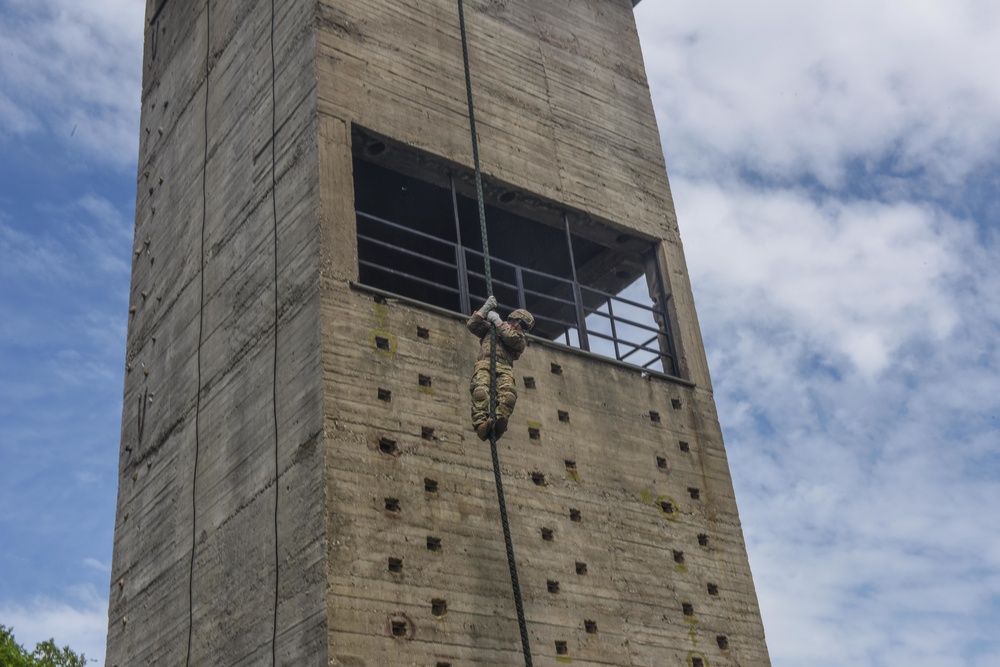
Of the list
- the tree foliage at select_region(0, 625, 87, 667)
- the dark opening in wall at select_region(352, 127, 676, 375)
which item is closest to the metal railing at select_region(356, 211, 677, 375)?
the dark opening in wall at select_region(352, 127, 676, 375)

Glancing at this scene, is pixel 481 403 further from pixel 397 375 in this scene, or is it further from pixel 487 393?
pixel 397 375

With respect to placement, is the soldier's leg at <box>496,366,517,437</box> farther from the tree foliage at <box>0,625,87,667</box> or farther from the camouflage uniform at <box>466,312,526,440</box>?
the tree foliage at <box>0,625,87,667</box>

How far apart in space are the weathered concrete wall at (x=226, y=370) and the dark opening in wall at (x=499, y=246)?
1.49 meters

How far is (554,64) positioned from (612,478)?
7295 millimetres

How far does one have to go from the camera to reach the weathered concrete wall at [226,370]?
46.4 feet

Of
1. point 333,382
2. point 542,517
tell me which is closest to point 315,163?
point 333,382

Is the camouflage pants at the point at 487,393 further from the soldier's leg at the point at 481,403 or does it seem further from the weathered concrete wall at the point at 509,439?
the weathered concrete wall at the point at 509,439

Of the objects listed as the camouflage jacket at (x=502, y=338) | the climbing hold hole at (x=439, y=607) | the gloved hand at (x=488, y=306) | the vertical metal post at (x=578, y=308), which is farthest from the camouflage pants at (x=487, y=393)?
the vertical metal post at (x=578, y=308)

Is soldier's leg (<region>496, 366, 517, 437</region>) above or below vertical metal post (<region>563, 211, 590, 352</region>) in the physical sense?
below

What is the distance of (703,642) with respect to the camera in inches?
620

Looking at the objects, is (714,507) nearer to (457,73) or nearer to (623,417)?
(623,417)

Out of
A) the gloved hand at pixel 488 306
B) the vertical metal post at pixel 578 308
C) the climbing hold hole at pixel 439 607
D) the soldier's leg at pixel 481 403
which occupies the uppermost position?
the vertical metal post at pixel 578 308

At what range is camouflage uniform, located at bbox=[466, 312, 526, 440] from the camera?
13.4 metres

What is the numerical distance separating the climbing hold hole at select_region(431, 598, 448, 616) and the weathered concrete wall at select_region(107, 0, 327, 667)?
52.7 inches
